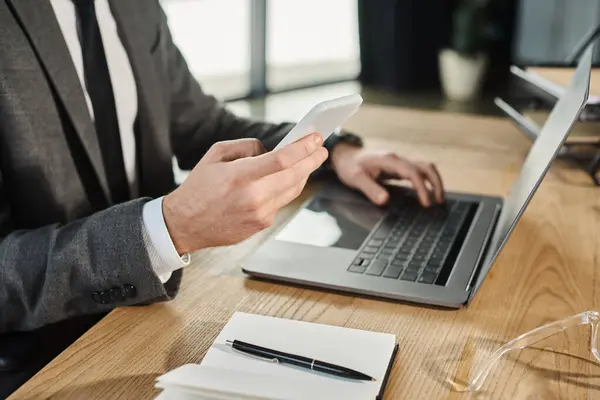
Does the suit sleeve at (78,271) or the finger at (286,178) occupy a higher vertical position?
the finger at (286,178)

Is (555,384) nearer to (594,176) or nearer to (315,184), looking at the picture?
(315,184)

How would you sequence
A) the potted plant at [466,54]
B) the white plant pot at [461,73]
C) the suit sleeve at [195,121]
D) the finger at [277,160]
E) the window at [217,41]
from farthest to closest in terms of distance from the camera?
the white plant pot at [461,73]
the potted plant at [466,54]
the window at [217,41]
the suit sleeve at [195,121]
the finger at [277,160]

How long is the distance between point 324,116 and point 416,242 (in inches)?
15.1

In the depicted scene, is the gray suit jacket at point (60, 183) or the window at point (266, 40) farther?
the window at point (266, 40)

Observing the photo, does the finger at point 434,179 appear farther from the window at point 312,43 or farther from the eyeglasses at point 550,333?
the window at point 312,43

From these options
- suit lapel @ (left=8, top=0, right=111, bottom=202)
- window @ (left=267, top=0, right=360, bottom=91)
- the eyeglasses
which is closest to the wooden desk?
the eyeglasses

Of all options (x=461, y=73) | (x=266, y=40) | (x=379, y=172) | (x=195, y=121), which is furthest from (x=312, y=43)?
(x=379, y=172)

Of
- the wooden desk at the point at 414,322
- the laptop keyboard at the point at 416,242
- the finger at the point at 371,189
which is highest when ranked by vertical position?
the finger at the point at 371,189

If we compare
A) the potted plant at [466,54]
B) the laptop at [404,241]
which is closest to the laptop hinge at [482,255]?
the laptop at [404,241]

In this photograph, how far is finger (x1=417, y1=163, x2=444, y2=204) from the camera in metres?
1.25

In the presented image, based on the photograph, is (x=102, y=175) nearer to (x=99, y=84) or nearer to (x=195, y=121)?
(x=99, y=84)

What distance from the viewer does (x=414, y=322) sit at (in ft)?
2.83

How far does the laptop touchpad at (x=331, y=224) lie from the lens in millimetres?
1075

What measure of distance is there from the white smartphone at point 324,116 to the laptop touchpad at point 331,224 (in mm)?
291
